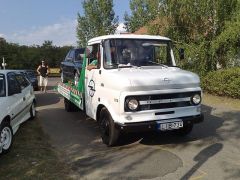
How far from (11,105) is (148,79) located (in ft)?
10.8

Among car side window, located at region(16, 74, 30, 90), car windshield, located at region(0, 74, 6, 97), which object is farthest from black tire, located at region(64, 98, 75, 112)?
car windshield, located at region(0, 74, 6, 97)

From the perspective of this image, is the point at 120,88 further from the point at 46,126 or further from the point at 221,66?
the point at 221,66

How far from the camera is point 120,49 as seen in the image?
832cm

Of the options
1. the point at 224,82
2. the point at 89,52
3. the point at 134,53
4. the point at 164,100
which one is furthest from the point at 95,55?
the point at 224,82

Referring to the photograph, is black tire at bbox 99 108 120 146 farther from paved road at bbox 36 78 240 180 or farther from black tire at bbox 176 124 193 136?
black tire at bbox 176 124 193 136

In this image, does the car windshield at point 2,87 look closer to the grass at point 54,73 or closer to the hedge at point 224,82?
the hedge at point 224,82

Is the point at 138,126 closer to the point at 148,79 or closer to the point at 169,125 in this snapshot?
the point at 169,125

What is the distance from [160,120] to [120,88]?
1079 millimetres

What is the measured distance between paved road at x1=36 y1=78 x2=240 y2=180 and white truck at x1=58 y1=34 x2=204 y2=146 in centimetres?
46

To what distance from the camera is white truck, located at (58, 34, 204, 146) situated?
7332mm

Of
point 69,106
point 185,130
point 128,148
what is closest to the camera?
point 128,148

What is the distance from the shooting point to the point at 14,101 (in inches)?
347

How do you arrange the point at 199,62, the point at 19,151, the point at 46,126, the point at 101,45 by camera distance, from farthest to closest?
the point at 199,62
the point at 46,126
the point at 101,45
the point at 19,151

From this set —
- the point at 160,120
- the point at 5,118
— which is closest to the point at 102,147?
the point at 160,120
